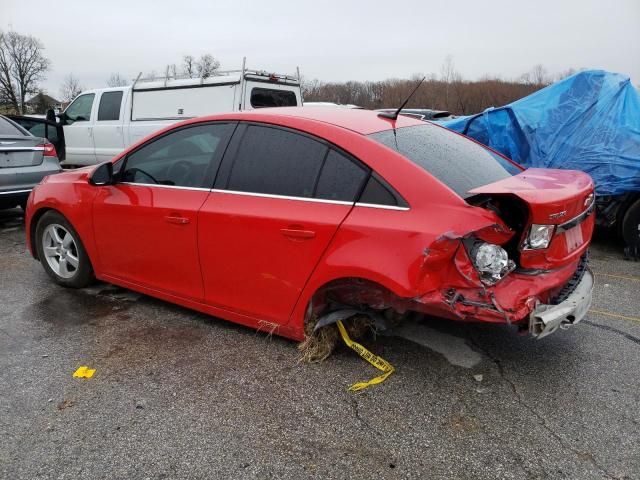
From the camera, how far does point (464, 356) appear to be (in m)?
3.22

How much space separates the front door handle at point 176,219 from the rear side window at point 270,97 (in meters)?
6.14

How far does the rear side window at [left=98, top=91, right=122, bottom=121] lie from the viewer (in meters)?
10.5

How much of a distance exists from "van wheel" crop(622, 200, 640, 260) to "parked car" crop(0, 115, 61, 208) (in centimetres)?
752

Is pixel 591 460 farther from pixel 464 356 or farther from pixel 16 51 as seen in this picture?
pixel 16 51

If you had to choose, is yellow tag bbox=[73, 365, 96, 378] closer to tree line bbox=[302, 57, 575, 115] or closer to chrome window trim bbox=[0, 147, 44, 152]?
chrome window trim bbox=[0, 147, 44, 152]

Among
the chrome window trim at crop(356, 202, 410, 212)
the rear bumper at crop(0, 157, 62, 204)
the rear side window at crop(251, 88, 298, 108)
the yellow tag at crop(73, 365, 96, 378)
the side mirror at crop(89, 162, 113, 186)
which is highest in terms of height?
the rear side window at crop(251, 88, 298, 108)

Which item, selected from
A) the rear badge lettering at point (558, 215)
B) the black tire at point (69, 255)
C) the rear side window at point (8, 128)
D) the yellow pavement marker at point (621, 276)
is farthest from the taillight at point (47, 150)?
the yellow pavement marker at point (621, 276)

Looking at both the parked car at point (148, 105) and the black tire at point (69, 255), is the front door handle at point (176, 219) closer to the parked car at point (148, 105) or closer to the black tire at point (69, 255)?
the black tire at point (69, 255)

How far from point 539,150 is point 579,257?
12.7 ft

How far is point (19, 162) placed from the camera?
6.81m

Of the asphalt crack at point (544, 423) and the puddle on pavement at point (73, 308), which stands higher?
the asphalt crack at point (544, 423)

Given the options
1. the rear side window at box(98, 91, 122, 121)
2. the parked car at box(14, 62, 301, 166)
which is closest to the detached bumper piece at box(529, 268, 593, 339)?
→ the parked car at box(14, 62, 301, 166)

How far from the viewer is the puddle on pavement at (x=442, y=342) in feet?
10.4

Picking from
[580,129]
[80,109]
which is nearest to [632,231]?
[580,129]
